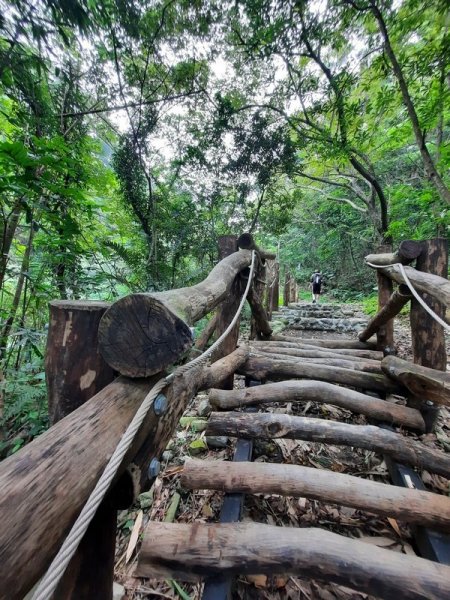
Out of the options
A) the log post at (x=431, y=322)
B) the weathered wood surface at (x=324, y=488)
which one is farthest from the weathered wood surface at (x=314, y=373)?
the weathered wood surface at (x=324, y=488)

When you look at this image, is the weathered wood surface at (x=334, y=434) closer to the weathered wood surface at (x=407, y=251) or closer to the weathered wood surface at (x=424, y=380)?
the weathered wood surface at (x=424, y=380)

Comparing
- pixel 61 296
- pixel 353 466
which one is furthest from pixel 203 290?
pixel 61 296

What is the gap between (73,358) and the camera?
850 mm

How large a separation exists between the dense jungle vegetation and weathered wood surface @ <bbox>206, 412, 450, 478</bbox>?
1.77 m

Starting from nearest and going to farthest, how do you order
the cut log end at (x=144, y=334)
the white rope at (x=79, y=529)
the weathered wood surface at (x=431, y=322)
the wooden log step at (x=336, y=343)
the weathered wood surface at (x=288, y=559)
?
the white rope at (x=79, y=529) < the cut log end at (x=144, y=334) < the weathered wood surface at (x=288, y=559) < the weathered wood surface at (x=431, y=322) < the wooden log step at (x=336, y=343)

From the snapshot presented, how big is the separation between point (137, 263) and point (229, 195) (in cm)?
259

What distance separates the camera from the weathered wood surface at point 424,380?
1.48m

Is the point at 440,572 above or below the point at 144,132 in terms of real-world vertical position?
below

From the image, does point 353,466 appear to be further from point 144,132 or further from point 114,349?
point 144,132

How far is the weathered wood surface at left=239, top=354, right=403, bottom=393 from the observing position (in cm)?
205

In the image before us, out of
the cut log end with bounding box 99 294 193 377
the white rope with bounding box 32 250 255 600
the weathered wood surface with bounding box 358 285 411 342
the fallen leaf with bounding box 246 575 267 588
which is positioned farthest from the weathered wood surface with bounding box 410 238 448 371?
the white rope with bounding box 32 250 255 600

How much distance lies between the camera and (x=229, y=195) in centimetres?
571

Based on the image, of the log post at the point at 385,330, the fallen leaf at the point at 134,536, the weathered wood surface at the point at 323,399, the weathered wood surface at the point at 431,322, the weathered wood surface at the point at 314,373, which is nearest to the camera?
the fallen leaf at the point at 134,536

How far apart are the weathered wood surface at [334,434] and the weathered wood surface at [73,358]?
0.94 meters
